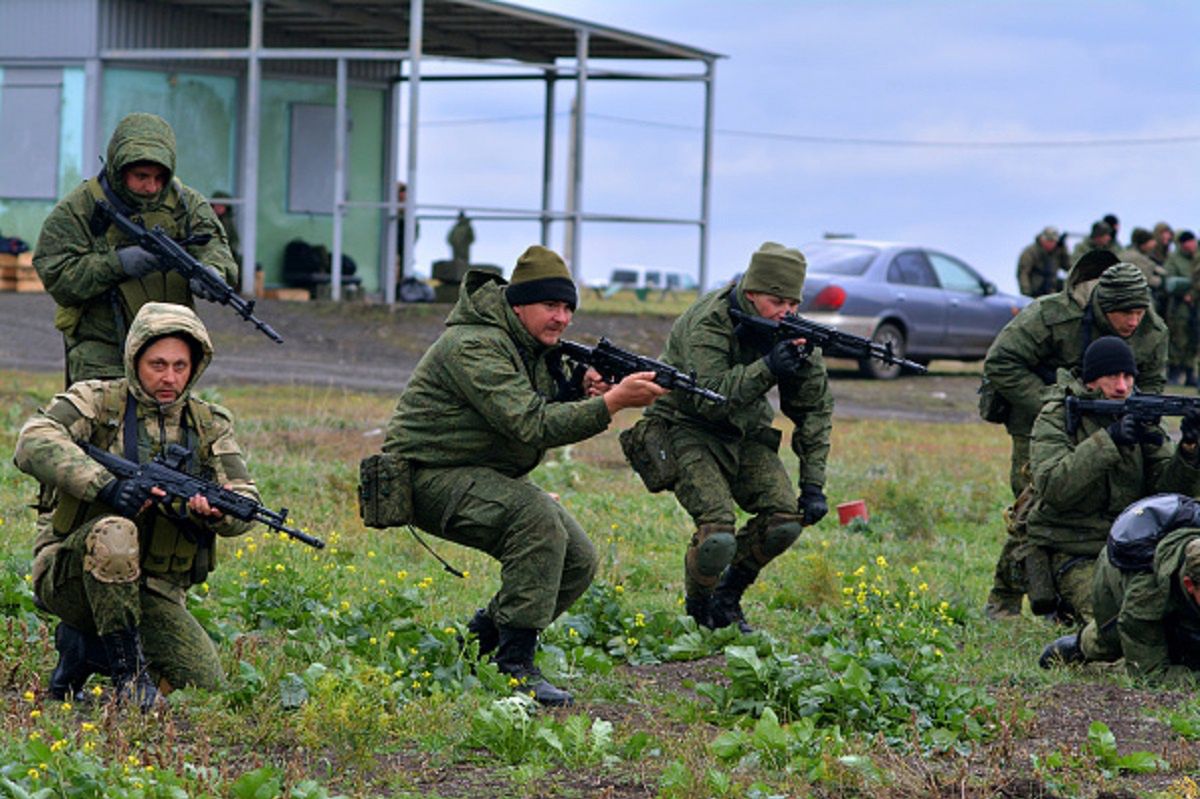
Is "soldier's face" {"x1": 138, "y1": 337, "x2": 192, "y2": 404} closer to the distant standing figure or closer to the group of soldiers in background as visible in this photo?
the group of soldiers in background

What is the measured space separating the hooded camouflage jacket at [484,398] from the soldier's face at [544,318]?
0.04 metres

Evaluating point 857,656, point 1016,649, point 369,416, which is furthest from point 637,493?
point 857,656

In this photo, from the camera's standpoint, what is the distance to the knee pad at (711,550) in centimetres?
853

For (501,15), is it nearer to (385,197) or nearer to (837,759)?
(385,197)

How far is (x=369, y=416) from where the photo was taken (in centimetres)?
1698

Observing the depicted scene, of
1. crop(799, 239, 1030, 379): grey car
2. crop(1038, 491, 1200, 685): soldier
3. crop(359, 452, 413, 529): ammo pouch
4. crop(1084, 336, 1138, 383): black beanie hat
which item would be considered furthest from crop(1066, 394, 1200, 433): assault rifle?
crop(799, 239, 1030, 379): grey car

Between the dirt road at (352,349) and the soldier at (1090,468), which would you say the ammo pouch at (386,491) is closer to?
the soldier at (1090,468)

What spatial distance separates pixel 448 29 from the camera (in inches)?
1057

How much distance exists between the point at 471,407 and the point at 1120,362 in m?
3.12

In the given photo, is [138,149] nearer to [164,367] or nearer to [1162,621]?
[164,367]

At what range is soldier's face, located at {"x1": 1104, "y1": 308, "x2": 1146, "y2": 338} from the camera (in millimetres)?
9453

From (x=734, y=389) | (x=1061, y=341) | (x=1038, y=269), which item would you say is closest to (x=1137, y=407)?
(x=1061, y=341)

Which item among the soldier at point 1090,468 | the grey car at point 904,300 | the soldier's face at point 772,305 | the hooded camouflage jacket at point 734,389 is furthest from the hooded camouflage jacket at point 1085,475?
the grey car at point 904,300

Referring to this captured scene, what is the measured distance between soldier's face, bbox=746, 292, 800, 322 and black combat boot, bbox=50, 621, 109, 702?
10.8ft
